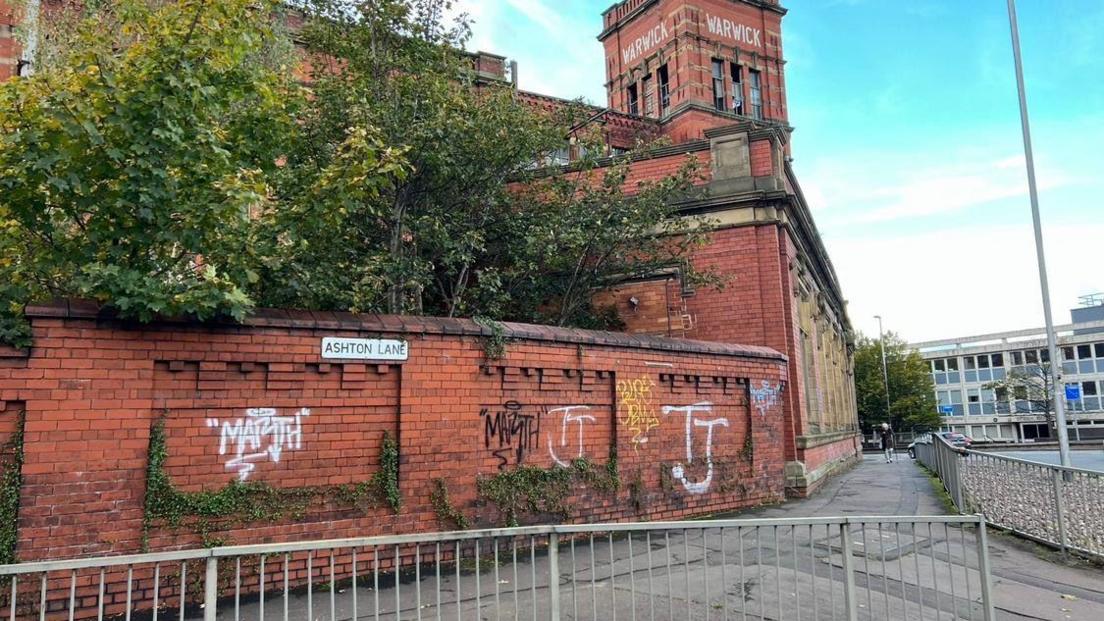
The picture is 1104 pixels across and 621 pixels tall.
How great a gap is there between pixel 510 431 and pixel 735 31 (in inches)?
1301

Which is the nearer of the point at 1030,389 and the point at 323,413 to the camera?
the point at 323,413

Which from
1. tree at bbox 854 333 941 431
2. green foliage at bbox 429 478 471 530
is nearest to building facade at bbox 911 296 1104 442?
tree at bbox 854 333 941 431

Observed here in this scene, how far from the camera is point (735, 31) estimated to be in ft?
116

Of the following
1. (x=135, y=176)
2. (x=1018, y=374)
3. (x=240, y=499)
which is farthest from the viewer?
(x=1018, y=374)

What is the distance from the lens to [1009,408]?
78.2 metres

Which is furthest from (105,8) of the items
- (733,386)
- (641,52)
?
(641,52)

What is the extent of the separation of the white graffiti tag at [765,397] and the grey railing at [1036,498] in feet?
9.46

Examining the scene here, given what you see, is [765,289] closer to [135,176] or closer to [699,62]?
[135,176]

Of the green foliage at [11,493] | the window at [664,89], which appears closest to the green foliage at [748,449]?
the green foliage at [11,493]

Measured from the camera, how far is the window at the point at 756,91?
35531mm

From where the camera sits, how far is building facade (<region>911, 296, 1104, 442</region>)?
2795 inches

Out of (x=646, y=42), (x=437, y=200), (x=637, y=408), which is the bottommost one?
(x=637, y=408)

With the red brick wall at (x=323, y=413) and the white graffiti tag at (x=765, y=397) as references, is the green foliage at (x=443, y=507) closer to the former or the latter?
the red brick wall at (x=323, y=413)

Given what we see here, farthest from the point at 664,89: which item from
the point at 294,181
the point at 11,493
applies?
the point at 11,493
